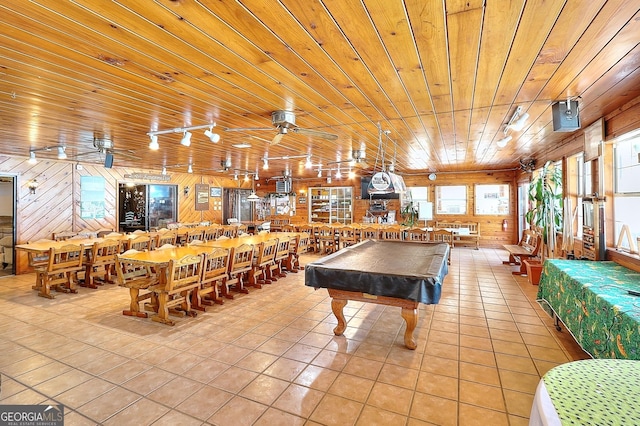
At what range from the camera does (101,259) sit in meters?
5.55

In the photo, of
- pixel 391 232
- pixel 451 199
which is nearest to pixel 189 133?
pixel 391 232

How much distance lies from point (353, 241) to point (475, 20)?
715cm

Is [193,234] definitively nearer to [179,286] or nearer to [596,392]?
[179,286]

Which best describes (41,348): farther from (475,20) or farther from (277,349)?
(475,20)

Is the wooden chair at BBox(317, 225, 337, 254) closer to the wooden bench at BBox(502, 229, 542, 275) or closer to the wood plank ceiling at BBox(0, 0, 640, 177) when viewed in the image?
the wooden bench at BBox(502, 229, 542, 275)

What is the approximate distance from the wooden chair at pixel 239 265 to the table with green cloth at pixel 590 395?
4.35 metres

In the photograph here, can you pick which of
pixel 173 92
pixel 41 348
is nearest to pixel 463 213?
pixel 173 92

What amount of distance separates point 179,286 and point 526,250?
23.3 ft

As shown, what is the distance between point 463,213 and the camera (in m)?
10.4

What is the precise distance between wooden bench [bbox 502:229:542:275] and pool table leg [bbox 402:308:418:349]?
180 inches

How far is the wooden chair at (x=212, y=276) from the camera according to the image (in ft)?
14.2

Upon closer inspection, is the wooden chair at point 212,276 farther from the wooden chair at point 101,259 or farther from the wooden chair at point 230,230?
the wooden chair at point 230,230

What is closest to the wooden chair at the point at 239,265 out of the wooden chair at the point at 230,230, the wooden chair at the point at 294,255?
the wooden chair at the point at 294,255

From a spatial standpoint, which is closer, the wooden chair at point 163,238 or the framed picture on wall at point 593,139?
the framed picture on wall at point 593,139
